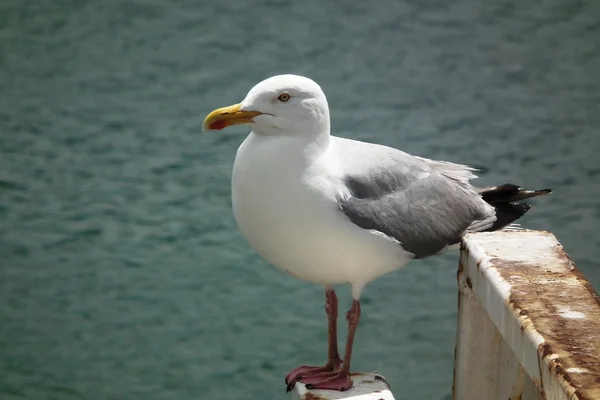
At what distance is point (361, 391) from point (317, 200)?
386 millimetres

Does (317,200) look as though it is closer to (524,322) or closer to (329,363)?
(329,363)

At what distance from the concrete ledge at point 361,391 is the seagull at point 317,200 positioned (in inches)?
1.4

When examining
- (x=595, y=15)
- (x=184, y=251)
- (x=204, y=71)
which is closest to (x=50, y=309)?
(x=184, y=251)

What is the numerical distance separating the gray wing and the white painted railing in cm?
39

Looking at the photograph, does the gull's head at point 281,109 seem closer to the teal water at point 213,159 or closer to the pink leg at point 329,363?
the pink leg at point 329,363

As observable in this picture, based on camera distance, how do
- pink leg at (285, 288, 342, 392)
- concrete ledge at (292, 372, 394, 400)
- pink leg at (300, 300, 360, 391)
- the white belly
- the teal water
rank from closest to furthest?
1. concrete ledge at (292, 372, 394, 400)
2. pink leg at (300, 300, 360, 391)
3. the white belly
4. pink leg at (285, 288, 342, 392)
5. the teal water

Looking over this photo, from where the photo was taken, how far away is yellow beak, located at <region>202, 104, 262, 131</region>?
1867 mm

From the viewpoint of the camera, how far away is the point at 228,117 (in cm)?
188

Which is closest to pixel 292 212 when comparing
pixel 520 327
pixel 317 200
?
pixel 317 200

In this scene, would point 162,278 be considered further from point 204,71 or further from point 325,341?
point 204,71

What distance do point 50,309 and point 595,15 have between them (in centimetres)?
350

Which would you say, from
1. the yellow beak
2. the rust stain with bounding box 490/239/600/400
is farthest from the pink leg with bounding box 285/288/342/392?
the rust stain with bounding box 490/239/600/400

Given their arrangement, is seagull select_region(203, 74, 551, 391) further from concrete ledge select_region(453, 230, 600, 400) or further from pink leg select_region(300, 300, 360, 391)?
concrete ledge select_region(453, 230, 600, 400)

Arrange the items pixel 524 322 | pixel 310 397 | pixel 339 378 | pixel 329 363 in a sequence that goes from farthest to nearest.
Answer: pixel 329 363 → pixel 339 378 → pixel 310 397 → pixel 524 322
